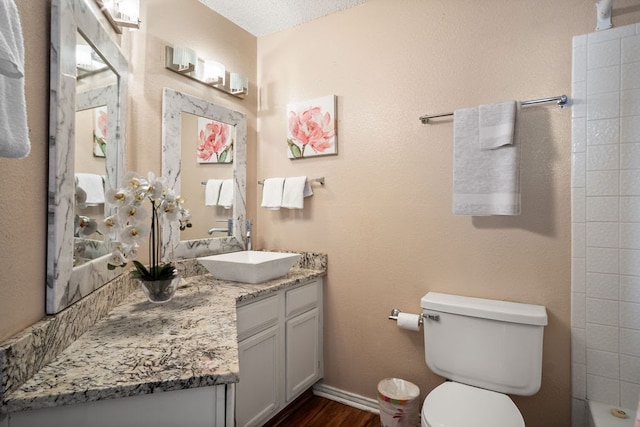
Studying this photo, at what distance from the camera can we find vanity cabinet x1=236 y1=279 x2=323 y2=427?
155cm

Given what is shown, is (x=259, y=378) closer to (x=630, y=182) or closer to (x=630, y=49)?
(x=630, y=182)

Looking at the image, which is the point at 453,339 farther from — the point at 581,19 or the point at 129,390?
the point at 581,19

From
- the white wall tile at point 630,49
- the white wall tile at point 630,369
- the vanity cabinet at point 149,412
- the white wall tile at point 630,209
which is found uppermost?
the white wall tile at point 630,49

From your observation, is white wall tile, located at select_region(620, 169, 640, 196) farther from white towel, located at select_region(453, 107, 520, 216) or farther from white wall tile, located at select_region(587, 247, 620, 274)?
white towel, located at select_region(453, 107, 520, 216)

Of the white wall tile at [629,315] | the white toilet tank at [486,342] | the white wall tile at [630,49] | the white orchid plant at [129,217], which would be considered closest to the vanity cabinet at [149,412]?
the white orchid plant at [129,217]

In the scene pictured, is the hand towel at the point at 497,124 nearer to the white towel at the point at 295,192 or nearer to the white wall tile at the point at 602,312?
A: the white wall tile at the point at 602,312

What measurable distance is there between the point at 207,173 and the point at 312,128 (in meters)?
0.73

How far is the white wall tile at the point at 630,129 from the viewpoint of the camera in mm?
1358

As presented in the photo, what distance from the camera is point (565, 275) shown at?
149cm

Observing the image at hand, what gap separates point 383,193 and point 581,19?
1.19 meters

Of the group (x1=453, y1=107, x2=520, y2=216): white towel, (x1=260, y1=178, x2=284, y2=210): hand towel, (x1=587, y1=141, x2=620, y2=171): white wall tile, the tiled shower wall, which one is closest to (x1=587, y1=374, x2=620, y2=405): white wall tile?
the tiled shower wall

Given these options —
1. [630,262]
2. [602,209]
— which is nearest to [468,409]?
[630,262]

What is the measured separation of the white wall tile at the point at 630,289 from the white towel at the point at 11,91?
6.60 ft

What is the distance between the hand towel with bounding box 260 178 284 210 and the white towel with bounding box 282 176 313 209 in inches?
1.3
